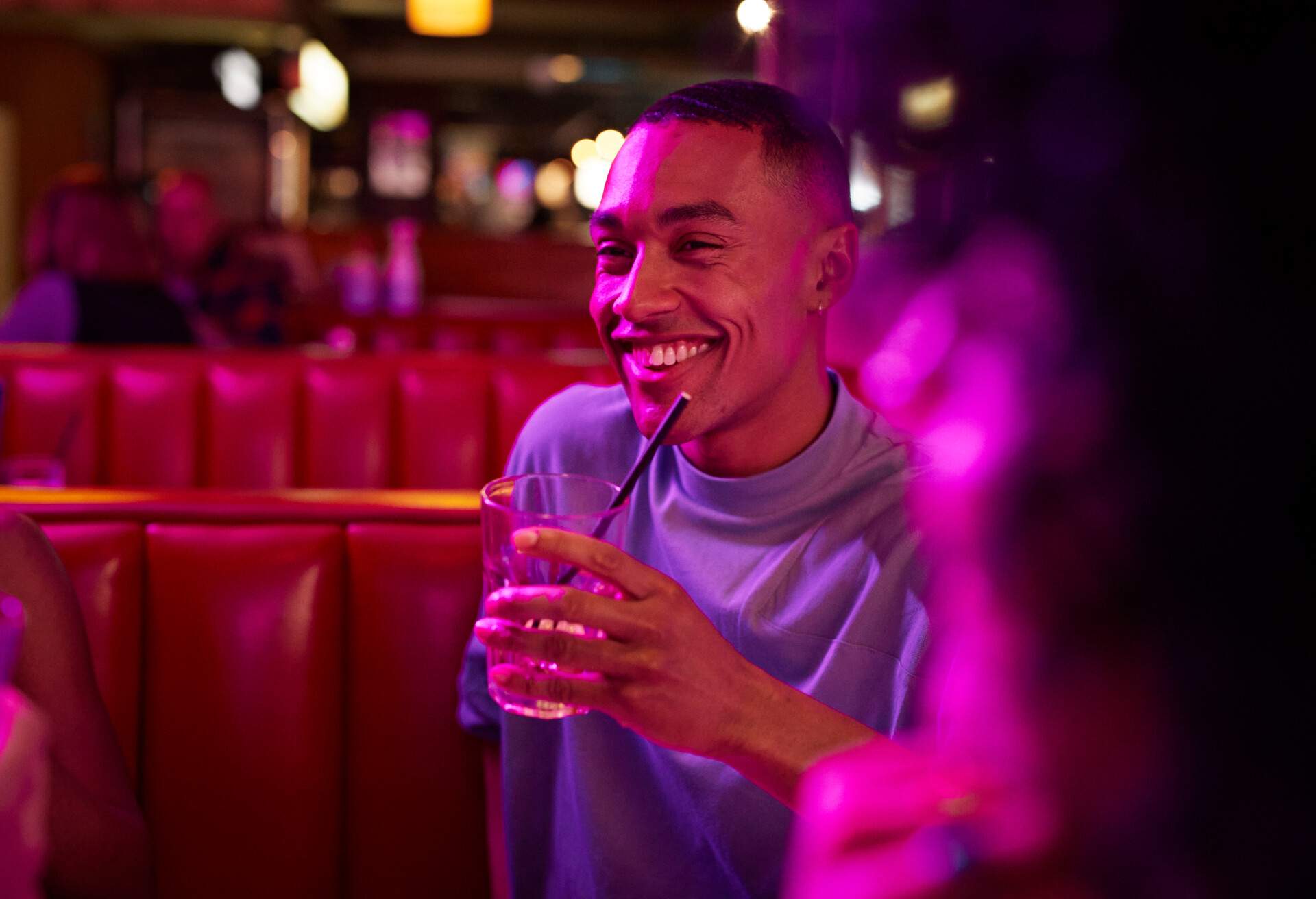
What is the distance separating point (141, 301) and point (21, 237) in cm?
803

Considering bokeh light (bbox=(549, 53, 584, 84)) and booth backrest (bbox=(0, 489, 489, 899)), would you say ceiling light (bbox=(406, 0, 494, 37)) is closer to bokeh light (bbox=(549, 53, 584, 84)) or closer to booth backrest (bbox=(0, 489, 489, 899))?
bokeh light (bbox=(549, 53, 584, 84))

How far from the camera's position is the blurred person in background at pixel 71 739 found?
1.05m

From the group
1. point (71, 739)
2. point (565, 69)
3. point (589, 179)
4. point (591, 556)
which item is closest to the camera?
point (591, 556)

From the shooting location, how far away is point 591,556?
86cm

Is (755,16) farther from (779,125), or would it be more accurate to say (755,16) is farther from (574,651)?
(574,651)

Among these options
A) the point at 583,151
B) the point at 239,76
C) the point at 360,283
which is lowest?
the point at 360,283

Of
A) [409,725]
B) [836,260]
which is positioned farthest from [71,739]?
[836,260]

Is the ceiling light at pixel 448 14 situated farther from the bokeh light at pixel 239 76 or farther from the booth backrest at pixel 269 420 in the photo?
the bokeh light at pixel 239 76

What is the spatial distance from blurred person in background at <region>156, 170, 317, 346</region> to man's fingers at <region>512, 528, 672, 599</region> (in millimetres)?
4154

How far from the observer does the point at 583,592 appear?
34.3 inches

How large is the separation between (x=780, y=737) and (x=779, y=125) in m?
0.77

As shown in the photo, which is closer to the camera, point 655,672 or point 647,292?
point 655,672

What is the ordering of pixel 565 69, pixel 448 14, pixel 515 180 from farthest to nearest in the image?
pixel 515 180 → pixel 565 69 → pixel 448 14

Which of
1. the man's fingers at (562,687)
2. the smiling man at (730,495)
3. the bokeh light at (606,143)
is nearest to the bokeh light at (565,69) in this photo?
the bokeh light at (606,143)
